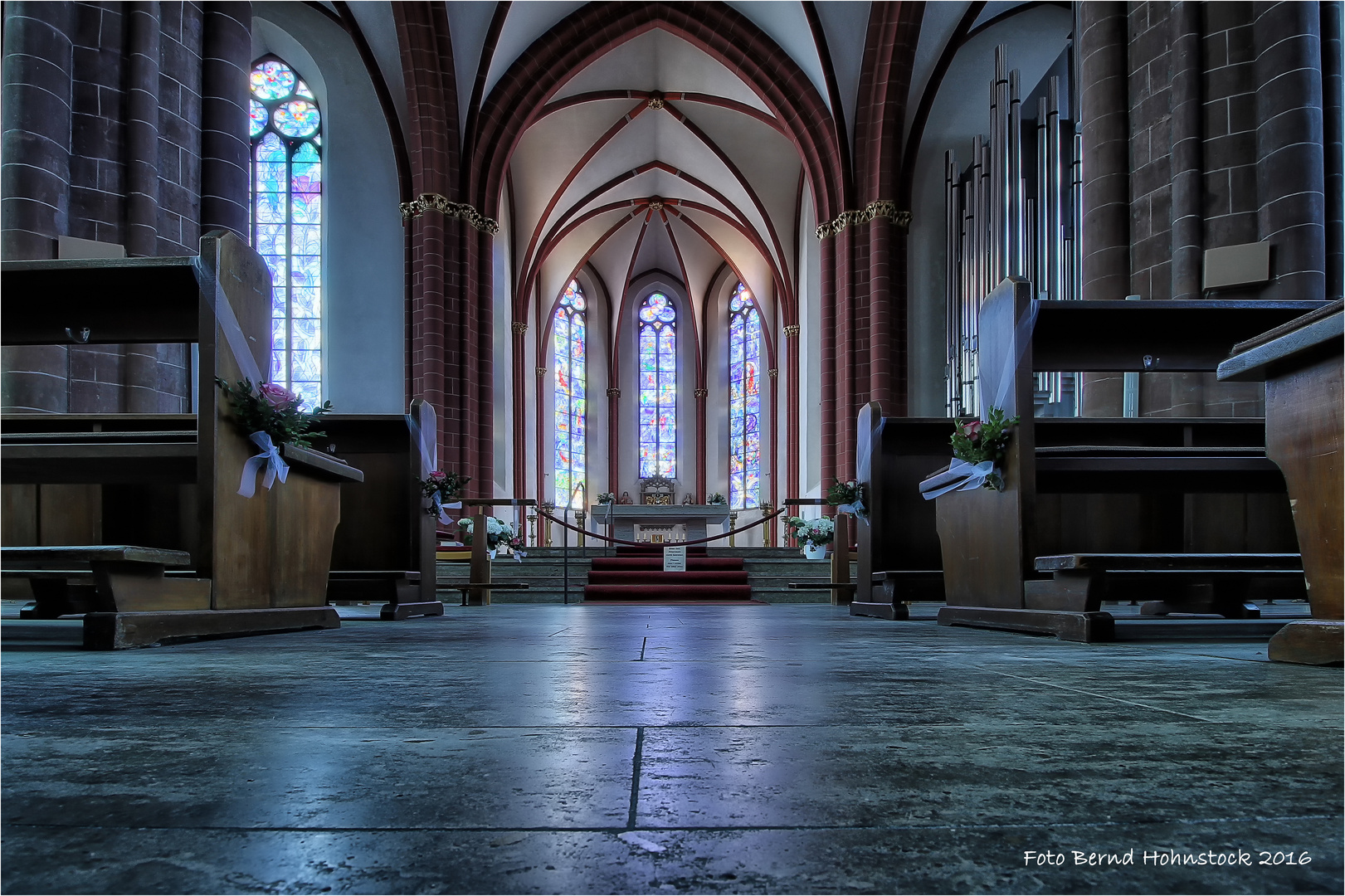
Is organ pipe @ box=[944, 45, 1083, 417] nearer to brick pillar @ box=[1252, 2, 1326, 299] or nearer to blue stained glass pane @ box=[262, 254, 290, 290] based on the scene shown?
brick pillar @ box=[1252, 2, 1326, 299]

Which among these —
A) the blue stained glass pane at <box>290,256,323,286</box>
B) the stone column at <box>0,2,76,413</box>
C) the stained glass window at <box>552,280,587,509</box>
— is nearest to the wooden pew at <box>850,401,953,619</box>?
the stone column at <box>0,2,76,413</box>

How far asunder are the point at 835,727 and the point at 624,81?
17563mm

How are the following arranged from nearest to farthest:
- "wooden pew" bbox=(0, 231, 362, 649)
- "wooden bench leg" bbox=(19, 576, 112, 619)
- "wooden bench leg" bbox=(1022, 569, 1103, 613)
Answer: "wooden bench leg" bbox=(1022, 569, 1103, 613)
"wooden pew" bbox=(0, 231, 362, 649)
"wooden bench leg" bbox=(19, 576, 112, 619)

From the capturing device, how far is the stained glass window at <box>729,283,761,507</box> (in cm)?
2478

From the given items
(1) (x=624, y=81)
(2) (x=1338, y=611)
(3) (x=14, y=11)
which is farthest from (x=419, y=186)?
(2) (x=1338, y=611)

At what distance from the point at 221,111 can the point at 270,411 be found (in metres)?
6.05

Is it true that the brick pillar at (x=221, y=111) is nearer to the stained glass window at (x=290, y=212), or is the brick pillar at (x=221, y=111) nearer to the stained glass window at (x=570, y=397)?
the stained glass window at (x=290, y=212)

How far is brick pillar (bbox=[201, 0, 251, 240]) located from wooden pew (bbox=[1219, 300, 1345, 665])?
27.1 ft

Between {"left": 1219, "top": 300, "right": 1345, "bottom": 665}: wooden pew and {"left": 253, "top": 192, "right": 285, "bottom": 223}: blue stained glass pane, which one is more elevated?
{"left": 253, "top": 192, "right": 285, "bottom": 223}: blue stained glass pane

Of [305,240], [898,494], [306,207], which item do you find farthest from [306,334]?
[898,494]

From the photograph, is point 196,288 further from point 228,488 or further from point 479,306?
point 479,306

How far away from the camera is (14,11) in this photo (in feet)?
23.5

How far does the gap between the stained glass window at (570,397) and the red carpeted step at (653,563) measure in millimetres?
12535

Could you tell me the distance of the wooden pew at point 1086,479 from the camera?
392 centimetres
